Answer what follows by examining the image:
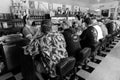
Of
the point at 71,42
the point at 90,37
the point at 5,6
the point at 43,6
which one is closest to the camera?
the point at 71,42

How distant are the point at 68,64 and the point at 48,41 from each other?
450 millimetres

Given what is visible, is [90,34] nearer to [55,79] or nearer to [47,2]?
[55,79]

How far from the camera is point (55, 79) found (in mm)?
1343

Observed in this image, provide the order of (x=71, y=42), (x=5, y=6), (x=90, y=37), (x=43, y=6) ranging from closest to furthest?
(x=71, y=42), (x=90, y=37), (x=5, y=6), (x=43, y=6)

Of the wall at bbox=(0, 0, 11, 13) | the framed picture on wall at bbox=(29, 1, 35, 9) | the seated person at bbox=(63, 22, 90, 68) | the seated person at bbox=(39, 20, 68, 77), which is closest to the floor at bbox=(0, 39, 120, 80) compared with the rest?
the seated person at bbox=(63, 22, 90, 68)

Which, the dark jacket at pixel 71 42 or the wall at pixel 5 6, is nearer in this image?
the dark jacket at pixel 71 42

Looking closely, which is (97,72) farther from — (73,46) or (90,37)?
(73,46)

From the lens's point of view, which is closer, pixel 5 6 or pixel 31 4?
pixel 5 6

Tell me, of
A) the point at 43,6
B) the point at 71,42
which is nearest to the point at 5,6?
the point at 43,6

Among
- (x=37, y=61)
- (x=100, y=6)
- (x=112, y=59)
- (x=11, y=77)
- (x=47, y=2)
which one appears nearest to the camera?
(x=37, y=61)

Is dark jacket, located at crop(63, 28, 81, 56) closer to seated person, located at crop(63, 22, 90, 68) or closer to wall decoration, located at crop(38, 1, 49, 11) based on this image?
seated person, located at crop(63, 22, 90, 68)

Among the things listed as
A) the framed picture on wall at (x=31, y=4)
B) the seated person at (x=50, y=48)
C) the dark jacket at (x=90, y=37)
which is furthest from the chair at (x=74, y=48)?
the framed picture on wall at (x=31, y=4)

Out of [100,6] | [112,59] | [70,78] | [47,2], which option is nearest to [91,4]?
[100,6]

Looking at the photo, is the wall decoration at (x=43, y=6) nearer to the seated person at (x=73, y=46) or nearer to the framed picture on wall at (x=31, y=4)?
the framed picture on wall at (x=31, y=4)
